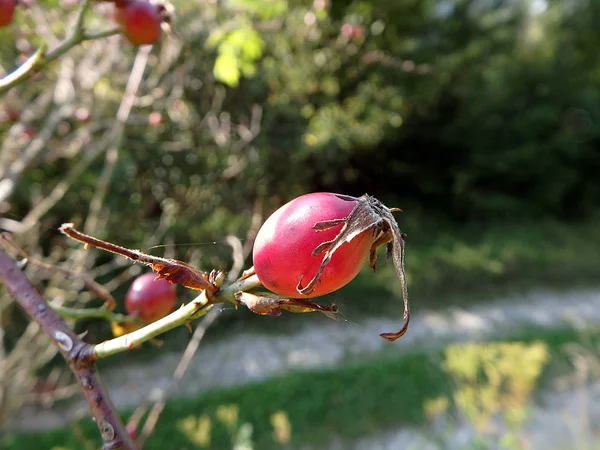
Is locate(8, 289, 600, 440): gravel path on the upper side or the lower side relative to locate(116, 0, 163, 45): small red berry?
lower

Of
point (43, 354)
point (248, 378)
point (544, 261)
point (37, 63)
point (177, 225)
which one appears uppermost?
point (37, 63)

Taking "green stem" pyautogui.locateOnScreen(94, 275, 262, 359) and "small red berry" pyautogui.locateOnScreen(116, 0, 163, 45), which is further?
"small red berry" pyautogui.locateOnScreen(116, 0, 163, 45)

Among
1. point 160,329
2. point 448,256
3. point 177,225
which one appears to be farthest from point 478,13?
point 160,329

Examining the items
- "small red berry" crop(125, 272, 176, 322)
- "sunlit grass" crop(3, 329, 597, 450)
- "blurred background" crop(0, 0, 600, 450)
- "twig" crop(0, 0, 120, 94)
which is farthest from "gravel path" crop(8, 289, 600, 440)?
"twig" crop(0, 0, 120, 94)

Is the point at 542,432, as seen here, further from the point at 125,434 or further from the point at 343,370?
the point at 125,434

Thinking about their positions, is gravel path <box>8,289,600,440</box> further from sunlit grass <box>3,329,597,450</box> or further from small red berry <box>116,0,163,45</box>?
small red berry <box>116,0,163,45</box>

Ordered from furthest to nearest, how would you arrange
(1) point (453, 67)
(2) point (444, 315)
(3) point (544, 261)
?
(3) point (544, 261) < (1) point (453, 67) < (2) point (444, 315)

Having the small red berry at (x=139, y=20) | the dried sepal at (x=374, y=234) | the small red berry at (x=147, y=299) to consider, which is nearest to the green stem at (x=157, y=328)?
the dried sepal at (x=374, y=234)

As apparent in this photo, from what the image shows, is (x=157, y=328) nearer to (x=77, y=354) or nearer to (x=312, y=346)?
(x=77, y=354)

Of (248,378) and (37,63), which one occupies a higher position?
(37,63)
